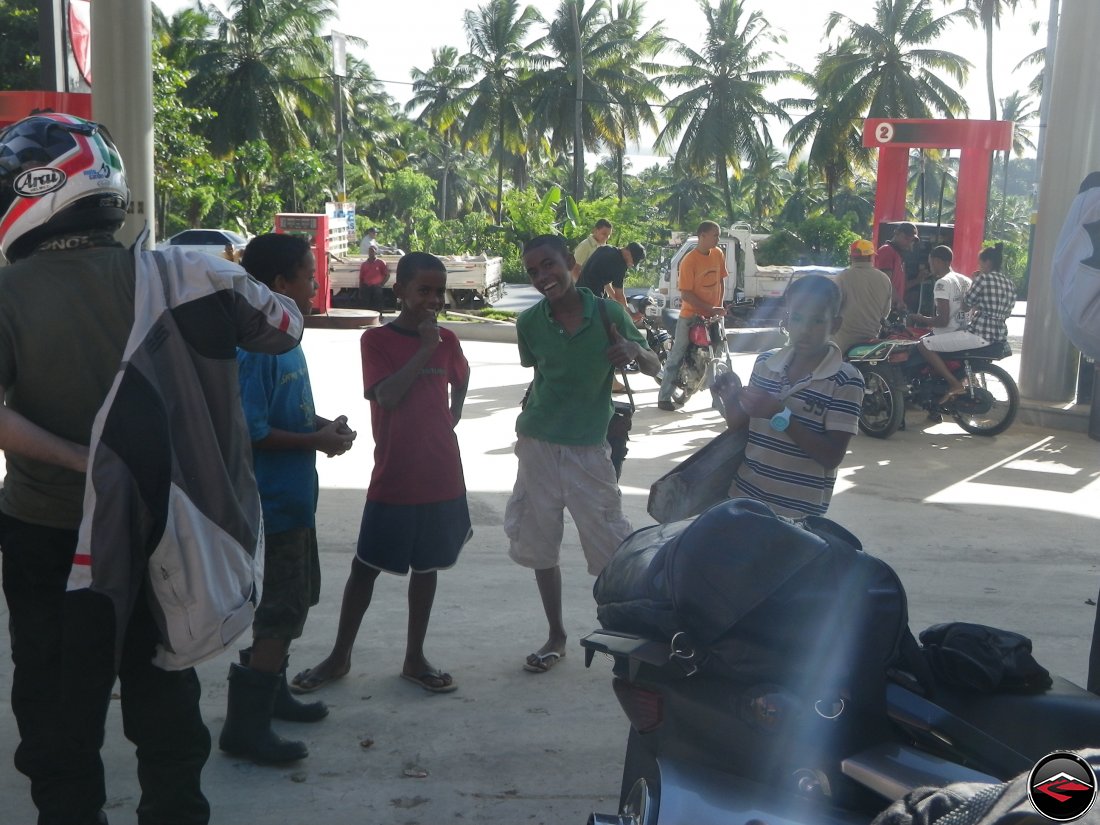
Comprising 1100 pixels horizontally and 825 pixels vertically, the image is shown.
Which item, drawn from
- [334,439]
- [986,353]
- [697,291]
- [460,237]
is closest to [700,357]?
[697,291]

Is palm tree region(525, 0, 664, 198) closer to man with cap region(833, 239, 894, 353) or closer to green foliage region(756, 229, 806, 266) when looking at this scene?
green foliage region(756, 229, 806, 266)

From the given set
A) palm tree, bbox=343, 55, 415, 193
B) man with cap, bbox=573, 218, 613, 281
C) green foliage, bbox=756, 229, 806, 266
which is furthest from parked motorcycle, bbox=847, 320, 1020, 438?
palm tree, bbox=343, 55, 415, 193

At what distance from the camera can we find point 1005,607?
18.7 ft

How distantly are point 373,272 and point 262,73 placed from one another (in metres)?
22.7

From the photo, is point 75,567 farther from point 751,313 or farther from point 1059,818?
point 751,313

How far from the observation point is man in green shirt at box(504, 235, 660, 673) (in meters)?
4.70

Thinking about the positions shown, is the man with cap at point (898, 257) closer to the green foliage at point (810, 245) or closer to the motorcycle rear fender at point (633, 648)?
the motorcycle rear fender at point (633, 648)

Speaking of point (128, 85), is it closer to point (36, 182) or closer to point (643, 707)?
point (36, 182)

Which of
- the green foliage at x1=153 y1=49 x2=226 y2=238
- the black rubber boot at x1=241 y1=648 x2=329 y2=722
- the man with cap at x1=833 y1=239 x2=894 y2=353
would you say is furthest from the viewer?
the green foliage at x1=153 y1=49 x2=226 y2=238

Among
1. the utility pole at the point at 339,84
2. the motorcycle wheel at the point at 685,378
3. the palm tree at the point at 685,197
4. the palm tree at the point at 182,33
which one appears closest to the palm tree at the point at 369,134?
the utility pole at the point at 339,84

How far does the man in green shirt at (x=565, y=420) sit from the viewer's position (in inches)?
185

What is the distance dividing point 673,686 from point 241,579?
3.50 ft

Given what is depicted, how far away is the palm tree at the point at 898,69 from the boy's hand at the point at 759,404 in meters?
40.8

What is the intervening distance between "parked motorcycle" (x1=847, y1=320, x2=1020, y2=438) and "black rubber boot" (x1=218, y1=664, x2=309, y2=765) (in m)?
7.25
